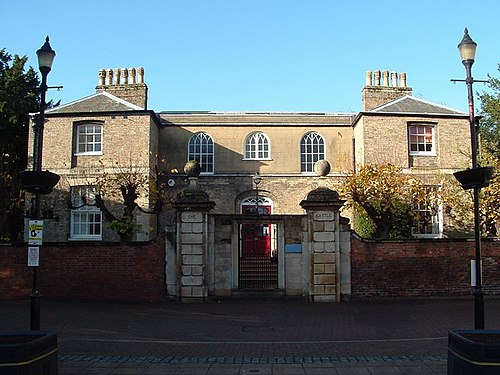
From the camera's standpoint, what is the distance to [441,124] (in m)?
27.6

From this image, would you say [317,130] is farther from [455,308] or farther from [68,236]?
[455,308]

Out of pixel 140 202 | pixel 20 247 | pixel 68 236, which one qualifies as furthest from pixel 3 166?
pixel 20 247

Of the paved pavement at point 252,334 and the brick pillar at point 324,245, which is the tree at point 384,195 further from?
the paved pavement at point 252,334

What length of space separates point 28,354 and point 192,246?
10.2m

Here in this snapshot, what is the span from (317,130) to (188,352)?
71.8 ft

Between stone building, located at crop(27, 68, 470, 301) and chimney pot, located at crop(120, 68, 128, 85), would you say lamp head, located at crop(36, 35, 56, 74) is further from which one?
chimney pot, located at crop(120, 68, 128, 85)

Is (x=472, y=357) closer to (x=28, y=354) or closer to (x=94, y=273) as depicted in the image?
(x=28, y=354)

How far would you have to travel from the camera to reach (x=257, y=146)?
2961 centimetres

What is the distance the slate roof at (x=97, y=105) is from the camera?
2672 cm

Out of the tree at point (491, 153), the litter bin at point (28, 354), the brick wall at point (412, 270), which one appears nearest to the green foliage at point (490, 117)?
the tree at point (491, 153)

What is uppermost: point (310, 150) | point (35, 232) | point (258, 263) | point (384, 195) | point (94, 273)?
point (310, 150)

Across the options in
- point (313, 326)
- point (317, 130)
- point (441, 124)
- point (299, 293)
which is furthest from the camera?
point (317, 130)

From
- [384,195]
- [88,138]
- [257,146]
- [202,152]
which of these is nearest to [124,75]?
[88,138]

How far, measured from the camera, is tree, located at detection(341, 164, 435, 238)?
68.9 ft
